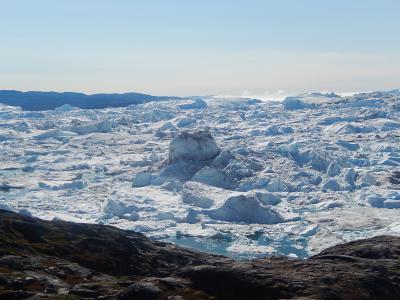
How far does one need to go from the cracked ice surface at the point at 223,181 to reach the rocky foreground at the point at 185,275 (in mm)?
23094

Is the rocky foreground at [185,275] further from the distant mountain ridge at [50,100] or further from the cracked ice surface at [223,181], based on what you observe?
the distant mountain ridge at [50,100]

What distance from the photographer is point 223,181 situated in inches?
2756

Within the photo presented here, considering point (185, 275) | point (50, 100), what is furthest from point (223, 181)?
point (50, 100)

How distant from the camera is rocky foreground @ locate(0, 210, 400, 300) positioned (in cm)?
1466

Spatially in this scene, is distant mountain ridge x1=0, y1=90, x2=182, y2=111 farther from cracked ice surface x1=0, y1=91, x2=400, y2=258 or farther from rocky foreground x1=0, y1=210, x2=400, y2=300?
rocky foreground x1=0, y1=210, x2=400, y2=300

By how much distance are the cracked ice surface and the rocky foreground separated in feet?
75.8

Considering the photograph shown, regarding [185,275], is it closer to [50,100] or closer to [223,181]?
[223,181]

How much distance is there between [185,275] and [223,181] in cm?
A: 5458

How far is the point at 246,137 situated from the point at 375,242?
8769 centimetres

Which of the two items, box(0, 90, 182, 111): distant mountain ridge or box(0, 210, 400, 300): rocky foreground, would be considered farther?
box(0, 90, 182, 111): distant mountain ridge

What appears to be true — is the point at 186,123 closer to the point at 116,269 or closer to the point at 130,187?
the point at 130,187

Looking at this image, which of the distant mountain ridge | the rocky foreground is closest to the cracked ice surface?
the rocky foreground

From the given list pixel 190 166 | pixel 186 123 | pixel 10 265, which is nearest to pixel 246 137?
pixel 186 123

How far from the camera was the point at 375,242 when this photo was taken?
24047mm
